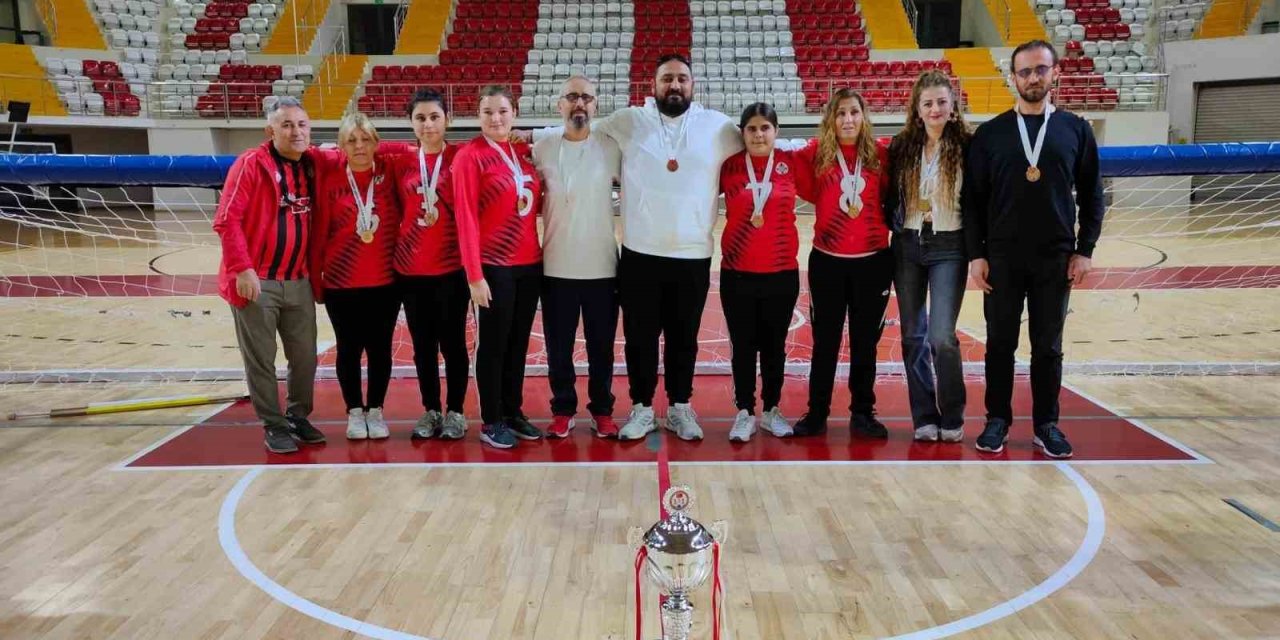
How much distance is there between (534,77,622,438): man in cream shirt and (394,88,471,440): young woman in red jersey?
388 millimetres

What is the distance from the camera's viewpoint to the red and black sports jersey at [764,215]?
3895mm

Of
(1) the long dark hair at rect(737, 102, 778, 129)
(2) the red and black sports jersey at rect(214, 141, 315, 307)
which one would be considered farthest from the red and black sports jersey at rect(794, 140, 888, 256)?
(2) the red and black sports jersey at rect(214, 141, 315, 307)

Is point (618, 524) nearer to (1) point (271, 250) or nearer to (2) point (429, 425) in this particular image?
(2) point (429, 425)

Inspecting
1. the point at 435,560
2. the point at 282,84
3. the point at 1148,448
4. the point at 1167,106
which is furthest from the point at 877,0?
the point at 435,560

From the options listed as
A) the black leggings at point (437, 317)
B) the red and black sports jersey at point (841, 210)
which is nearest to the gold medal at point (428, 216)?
the black leggings at point (437, 317)

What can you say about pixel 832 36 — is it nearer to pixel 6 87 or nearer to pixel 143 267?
pixel 143 267

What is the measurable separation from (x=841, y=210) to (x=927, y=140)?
1.50ft

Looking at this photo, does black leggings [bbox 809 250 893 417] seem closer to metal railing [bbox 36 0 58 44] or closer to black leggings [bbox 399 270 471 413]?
black leggings [bbox 399 270 471 413]

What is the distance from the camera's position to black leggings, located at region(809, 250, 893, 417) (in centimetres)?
395

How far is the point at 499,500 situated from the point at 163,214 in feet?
51.0

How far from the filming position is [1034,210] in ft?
12.1

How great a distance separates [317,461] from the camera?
13.0 feet

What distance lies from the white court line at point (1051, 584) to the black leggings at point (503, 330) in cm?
213

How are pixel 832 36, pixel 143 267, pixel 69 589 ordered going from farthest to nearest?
1. pixel 832 36
2. pixel 143 267
3. pixel 69 589
